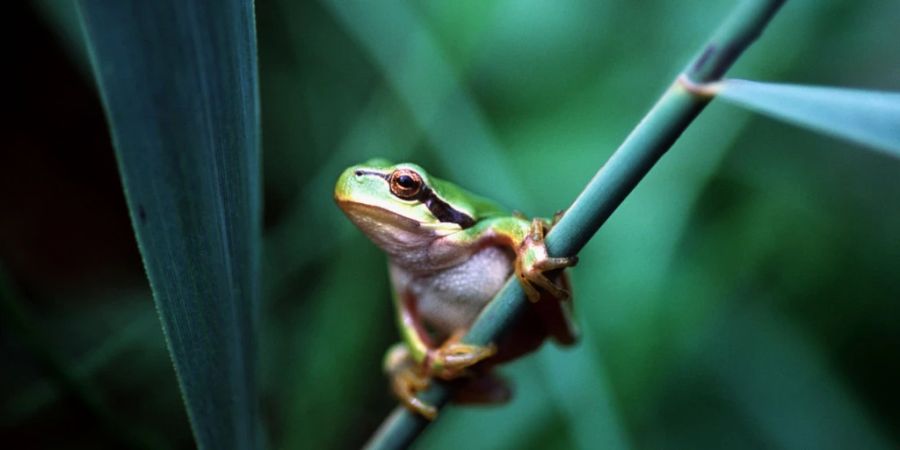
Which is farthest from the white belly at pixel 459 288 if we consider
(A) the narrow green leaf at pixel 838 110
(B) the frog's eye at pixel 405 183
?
(A) the narrow green leaf at pixel 838 110

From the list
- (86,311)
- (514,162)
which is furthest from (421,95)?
(86,311)

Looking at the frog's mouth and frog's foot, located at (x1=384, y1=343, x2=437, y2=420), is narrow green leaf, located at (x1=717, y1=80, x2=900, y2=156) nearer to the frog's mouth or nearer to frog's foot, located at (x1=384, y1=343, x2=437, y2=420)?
frog's foot, located at (x1=384, y1=343, x2=437, y2=420)

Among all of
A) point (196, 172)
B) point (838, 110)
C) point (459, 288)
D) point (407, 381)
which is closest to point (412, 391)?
point (407, 381)

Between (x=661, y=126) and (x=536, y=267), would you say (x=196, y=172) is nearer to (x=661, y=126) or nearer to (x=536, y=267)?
(x=661, y=126)

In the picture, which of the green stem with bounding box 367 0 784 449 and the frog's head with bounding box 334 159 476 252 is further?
the frog's head with bounding box 334 159 476 252

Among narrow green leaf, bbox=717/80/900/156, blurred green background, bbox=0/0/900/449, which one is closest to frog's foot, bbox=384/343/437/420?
blurred green background, bbox=0/0/900/449

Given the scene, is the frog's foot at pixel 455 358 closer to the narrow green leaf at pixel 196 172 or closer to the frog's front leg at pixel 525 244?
the frog's front leg at pixel 525 244
